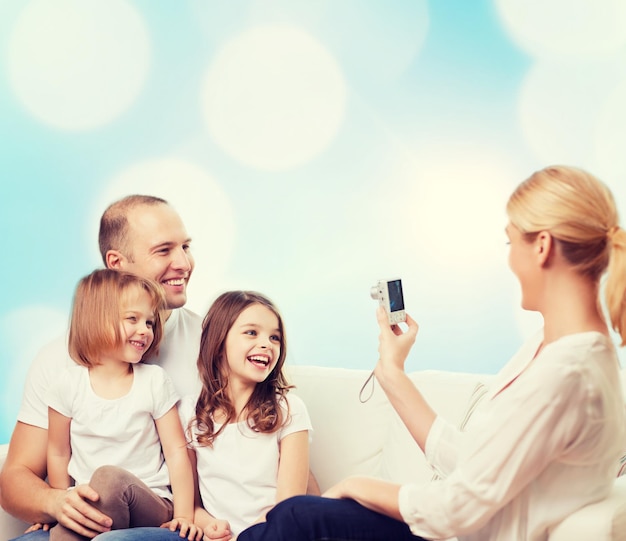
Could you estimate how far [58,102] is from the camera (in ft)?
12.8

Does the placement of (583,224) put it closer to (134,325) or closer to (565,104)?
(134,325)

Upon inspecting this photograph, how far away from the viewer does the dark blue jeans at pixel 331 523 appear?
1.49 metres

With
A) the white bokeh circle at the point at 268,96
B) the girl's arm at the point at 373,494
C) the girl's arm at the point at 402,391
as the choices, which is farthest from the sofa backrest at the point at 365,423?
the white bokeh circle at the point at 268,96

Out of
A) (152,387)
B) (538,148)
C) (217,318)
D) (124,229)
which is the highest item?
(538,148)

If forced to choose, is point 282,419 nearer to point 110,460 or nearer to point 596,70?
point 110,460

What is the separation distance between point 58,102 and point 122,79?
1.04 feet

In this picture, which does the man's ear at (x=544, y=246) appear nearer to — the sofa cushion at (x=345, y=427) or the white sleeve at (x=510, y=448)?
the white sleeve at (x=510, y=448)

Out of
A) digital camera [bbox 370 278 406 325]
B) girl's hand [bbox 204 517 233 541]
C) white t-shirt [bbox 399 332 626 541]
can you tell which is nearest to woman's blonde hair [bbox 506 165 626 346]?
Result: white t-shirt [bbox 399 332 626 541]

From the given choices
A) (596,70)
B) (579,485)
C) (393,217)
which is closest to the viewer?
(579,485)

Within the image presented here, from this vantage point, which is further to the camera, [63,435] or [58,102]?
[58,102]

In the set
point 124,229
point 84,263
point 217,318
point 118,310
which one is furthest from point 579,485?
point 84,263

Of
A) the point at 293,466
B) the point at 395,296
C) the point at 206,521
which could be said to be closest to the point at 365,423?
the point at 293,466

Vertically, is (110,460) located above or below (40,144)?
below

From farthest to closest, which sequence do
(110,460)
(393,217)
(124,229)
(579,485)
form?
(393,217), (124,229), (110,460), (579,485)
